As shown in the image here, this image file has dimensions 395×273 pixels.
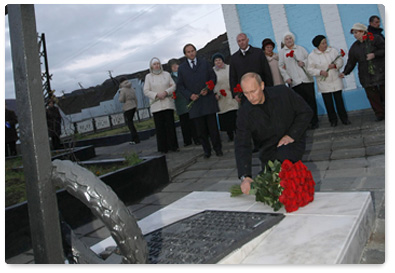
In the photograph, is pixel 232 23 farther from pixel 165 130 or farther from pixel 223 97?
pixel 165 130

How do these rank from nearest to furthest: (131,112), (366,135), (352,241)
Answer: (352,241)
(366,135)
(131,112)

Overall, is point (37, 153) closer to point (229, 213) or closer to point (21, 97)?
point (21, 97)

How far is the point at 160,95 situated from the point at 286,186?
4.92 meters

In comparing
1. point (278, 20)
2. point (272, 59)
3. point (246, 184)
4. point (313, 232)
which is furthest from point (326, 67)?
point (313, 232)

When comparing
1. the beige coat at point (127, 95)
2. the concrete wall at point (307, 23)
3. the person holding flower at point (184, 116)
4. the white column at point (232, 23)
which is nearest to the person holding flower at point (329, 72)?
the concrete wall at point (307, 23)

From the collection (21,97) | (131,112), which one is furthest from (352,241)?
(131,112)

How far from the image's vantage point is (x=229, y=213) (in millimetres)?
3037

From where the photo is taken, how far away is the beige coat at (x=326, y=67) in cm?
705

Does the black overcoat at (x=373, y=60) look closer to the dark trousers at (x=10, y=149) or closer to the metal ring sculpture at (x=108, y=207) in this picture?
the metal ring sculpture at (x=108, y=207)

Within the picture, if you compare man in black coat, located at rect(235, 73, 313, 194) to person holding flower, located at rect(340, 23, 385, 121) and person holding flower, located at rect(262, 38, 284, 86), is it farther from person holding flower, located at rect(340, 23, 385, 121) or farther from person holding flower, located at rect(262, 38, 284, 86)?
person holding flower, located at rect(262, 38, 284, 86)

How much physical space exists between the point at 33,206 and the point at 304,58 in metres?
6.49

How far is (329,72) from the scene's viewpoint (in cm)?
708

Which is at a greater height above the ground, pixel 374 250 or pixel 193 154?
pixel 193 154

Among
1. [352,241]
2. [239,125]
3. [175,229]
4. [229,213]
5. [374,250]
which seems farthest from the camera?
[239,125]
